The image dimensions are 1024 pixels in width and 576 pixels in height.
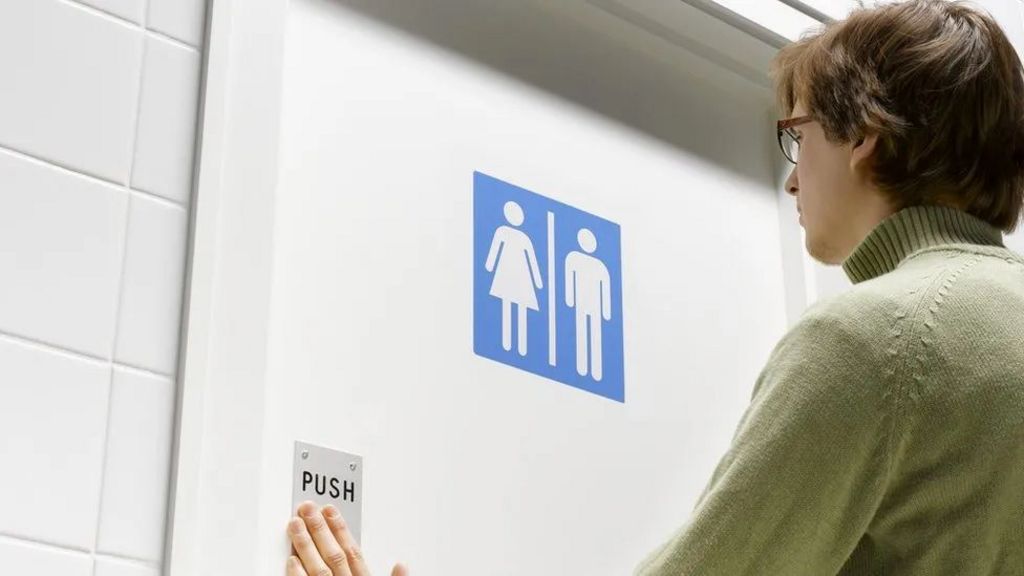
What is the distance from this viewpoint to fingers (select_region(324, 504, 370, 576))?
1515 mm

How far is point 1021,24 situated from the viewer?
267 centimetres

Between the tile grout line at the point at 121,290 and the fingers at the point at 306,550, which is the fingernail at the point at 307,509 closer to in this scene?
the fingers at the point at 306,550

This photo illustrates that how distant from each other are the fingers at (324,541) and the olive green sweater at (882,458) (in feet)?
1.41

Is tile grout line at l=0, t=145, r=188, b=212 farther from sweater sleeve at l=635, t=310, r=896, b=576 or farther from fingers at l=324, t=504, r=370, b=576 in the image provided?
sweater sleeve at l=635, t=310, r=896, b=576

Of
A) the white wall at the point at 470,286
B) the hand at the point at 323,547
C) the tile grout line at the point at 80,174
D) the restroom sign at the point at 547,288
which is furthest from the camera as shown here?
the restroom sign at the point at 547,288

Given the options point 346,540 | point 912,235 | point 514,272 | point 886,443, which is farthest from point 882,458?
point 514,272

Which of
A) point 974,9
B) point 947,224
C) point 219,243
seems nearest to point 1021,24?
point 974,9

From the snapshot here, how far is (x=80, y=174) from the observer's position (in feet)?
4.79

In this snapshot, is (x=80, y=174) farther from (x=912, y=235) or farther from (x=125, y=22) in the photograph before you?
(x=912, y=235)

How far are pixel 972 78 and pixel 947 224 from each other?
142mm

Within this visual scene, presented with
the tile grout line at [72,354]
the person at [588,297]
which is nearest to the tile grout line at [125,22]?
the tile grout line at [72,354]

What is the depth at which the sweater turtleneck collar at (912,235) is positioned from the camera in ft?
4.44

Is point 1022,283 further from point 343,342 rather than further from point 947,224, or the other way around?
point 343,342

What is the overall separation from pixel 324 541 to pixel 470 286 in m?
0.44
